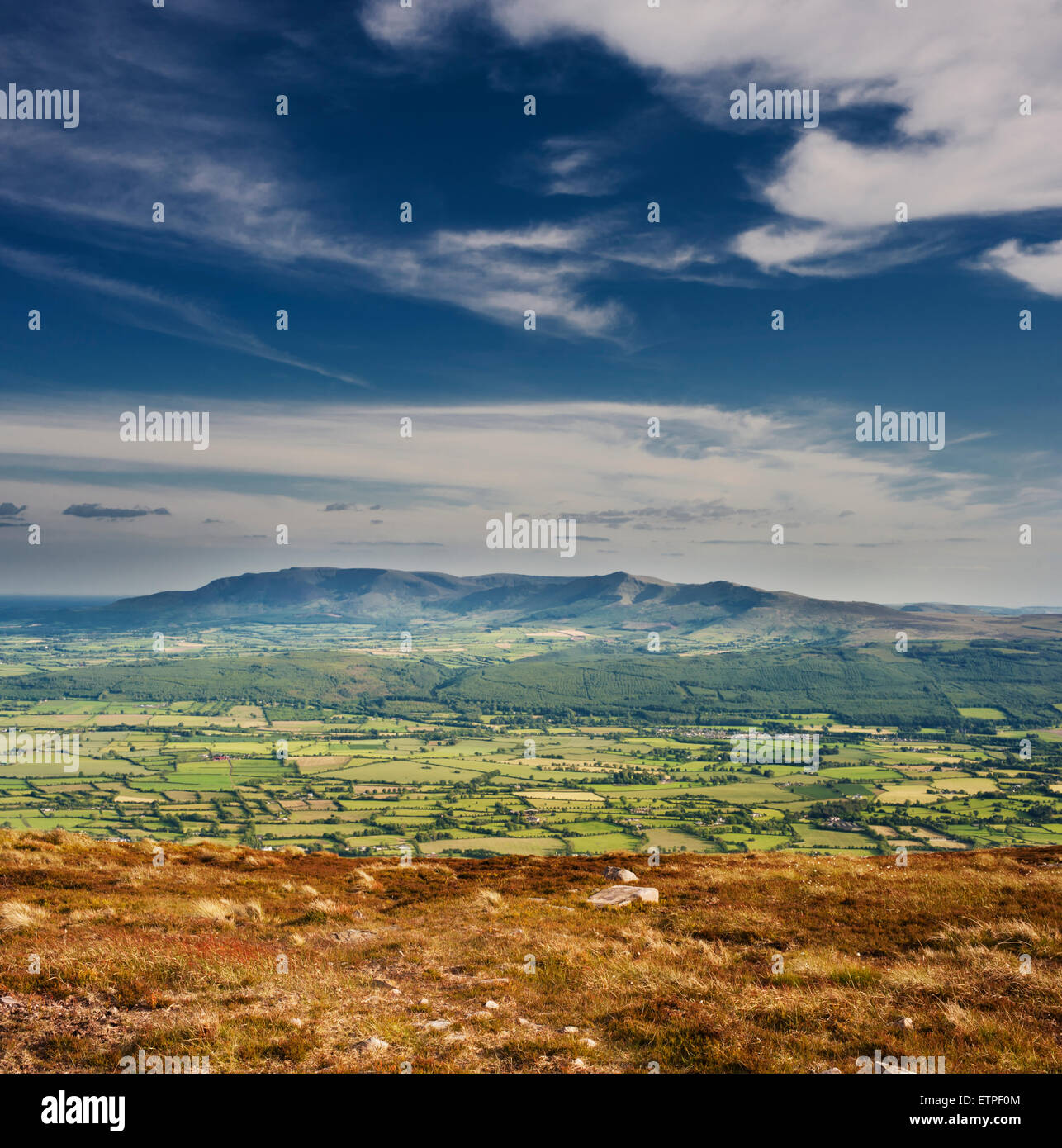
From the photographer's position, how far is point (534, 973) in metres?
Answer: 15.5

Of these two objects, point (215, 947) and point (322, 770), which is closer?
point (215, 947)

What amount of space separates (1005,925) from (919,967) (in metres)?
4.32

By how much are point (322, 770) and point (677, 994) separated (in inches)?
6218

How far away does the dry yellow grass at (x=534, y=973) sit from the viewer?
1058 cm

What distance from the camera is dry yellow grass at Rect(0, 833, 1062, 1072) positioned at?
10.6 meters

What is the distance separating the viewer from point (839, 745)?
653 feet

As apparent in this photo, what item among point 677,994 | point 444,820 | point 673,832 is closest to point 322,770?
point 444,820
